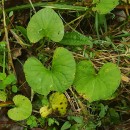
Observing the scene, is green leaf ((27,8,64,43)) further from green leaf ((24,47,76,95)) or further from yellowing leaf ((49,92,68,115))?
yellowing leaf ((49,92,68,115))

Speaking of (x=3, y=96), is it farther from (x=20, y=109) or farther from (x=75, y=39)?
(x=75, y=39)

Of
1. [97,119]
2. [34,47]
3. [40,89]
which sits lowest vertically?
[97,119]

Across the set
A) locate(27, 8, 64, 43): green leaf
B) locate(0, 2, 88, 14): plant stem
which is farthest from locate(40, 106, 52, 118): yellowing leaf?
locate(0, 2, 88, 14): plant stem

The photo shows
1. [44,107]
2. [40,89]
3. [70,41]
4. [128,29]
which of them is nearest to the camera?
[40,89]

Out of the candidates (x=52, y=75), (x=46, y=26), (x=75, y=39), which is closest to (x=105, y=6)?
(x=75, y=39)

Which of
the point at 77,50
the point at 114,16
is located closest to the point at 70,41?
the point at 77,50

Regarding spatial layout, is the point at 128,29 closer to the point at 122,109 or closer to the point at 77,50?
the point at 77,50

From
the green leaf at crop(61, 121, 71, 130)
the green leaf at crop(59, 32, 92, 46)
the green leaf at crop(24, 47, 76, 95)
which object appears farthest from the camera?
the green leaf at crop(59, 32, 92, 46)
